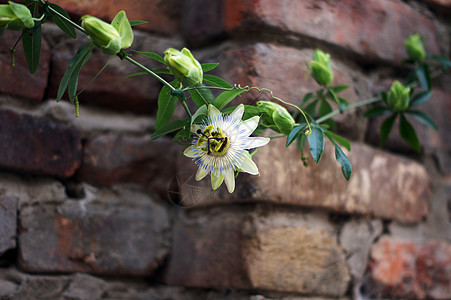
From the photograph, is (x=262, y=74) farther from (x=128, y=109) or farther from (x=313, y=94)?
(x=128, y=109)

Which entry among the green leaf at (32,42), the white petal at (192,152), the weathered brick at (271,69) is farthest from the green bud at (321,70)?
the green leaf at (32,42)

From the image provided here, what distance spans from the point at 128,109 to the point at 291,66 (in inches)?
12.1

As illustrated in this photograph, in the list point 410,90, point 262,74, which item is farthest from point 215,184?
point 410,90

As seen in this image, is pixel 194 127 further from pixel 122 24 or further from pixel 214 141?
pixel 122 24

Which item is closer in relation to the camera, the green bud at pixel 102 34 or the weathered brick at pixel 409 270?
the green bud at pixel 102 34

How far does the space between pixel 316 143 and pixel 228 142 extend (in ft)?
0.38

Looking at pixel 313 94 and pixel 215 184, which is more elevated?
pixel 313 94

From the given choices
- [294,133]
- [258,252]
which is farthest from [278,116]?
[258,252]

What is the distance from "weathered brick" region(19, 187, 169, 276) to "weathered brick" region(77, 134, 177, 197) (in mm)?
25

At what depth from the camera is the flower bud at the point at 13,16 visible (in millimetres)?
523

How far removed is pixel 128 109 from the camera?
88 centimetres

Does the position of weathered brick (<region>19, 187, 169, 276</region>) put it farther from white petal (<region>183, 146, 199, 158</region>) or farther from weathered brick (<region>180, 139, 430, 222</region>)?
white petal (<region>183, 146, 199, 158</region>)

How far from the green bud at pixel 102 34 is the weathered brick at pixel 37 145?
0.94ft

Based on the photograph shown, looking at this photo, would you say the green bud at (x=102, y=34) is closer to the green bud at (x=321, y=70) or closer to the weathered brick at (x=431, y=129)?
the green bud at (x=321, y=70)
